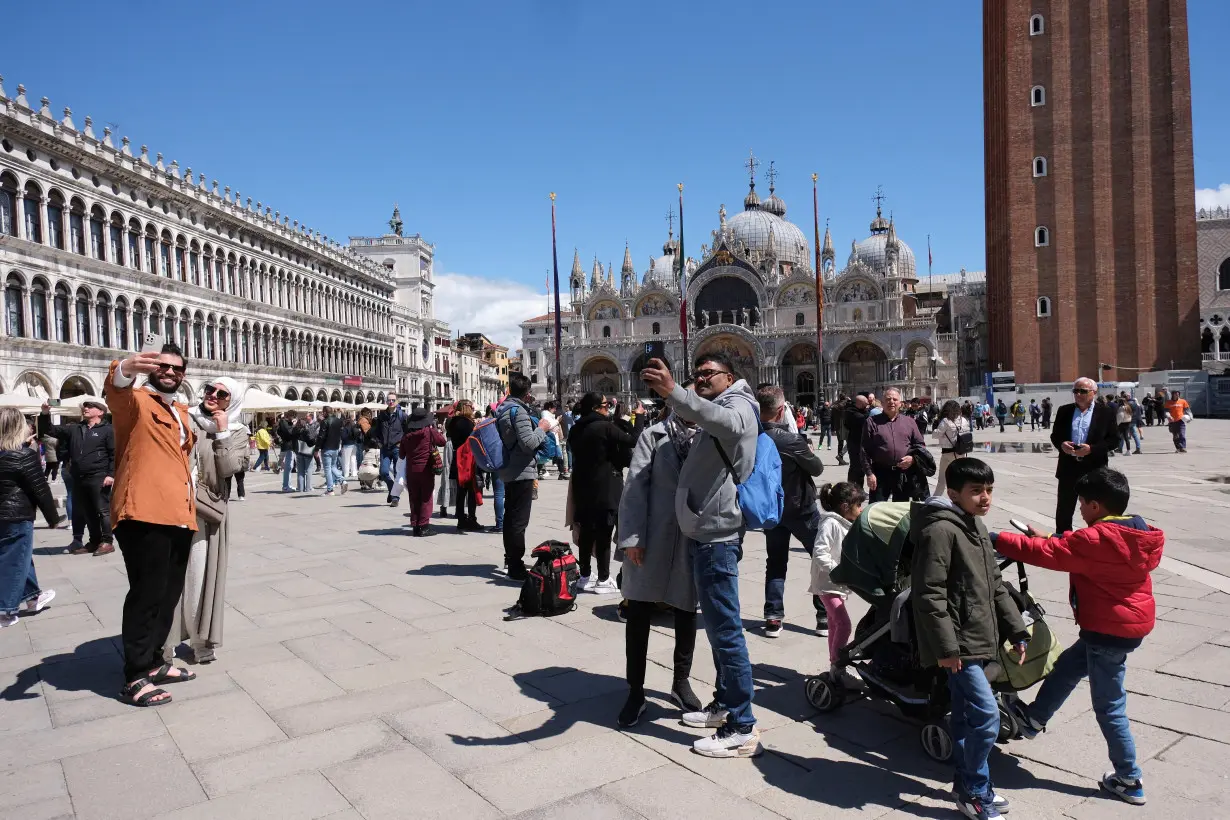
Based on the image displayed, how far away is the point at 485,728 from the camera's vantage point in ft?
12.9

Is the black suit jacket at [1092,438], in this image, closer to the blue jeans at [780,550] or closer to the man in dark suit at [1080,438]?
the man in dark suit at [1080,438]

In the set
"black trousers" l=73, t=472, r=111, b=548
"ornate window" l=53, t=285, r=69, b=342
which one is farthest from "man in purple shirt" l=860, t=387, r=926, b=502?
"ornate window" l=53, t=285, r=69, b=342

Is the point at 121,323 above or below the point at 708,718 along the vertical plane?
above

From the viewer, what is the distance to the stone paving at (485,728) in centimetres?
Answer: 322

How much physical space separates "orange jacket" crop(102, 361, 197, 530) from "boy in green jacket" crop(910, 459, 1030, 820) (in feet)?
12.4

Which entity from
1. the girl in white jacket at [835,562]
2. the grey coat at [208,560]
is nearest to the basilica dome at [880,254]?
the girl in white jacket at [835,562]

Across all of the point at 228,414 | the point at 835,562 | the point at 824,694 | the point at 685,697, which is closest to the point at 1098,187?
the point at 835,562

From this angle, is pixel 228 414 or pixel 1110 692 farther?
pixel 228 414

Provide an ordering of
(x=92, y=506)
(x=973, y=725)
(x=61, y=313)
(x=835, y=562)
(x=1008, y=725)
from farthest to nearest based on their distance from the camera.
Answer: (x=61, y=313), (x=92, y=506), (x=835, y=562), (x=1008, y=725), (x=973, y=725)

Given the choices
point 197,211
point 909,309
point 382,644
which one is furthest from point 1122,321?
point 197,211

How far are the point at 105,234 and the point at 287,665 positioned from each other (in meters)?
33.1

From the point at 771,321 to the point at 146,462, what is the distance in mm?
59722

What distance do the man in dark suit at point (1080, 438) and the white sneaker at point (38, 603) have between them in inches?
334

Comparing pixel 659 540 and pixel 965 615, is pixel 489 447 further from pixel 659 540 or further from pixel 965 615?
pixel 965 615
